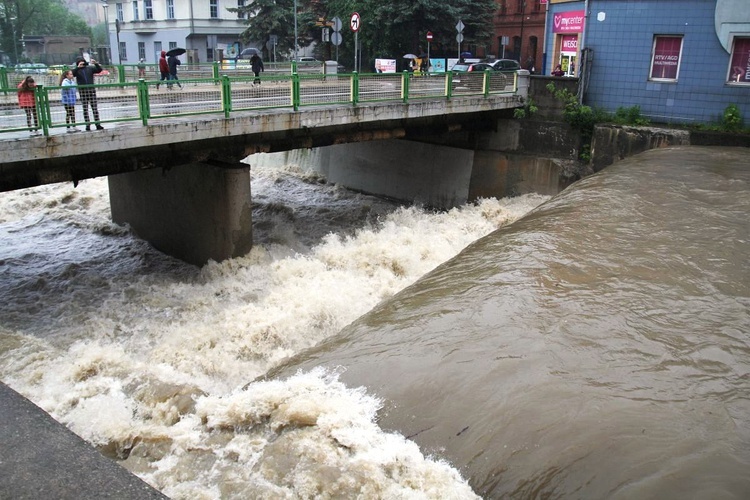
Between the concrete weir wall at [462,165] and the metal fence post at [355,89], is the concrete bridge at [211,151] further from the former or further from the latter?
the metal fence post at [355,89]

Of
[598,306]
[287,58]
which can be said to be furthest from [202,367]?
[287,58]

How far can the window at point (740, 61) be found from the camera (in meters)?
18.4

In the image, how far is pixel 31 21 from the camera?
7344 centimetres

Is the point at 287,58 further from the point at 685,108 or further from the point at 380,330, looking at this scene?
the point at 380,330

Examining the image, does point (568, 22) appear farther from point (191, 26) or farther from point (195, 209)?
point (191, 26)

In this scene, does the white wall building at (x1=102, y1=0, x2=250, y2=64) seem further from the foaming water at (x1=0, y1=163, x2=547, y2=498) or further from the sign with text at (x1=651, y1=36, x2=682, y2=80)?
the sign with text at (x1=651, y1=36, x2=682, y2=80)

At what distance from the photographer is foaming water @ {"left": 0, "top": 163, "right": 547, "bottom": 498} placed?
5.59m

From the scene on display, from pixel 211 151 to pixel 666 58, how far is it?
46.2 ft

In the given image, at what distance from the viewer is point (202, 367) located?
9414mm

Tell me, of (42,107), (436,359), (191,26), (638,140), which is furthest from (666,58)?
(191,26)

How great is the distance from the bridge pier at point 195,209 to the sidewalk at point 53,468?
900 cm

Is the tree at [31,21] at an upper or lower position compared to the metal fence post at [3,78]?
upper

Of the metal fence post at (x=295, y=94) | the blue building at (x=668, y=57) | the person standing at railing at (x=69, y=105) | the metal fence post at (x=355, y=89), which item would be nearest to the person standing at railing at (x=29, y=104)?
the person standing at railing at (x=69, y=105)

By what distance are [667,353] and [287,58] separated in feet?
135
